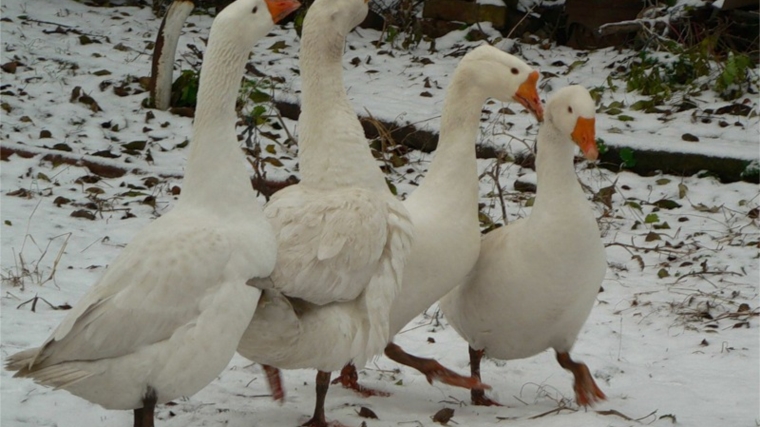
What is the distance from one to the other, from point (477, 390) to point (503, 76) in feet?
5.06

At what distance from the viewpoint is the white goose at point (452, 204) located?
505 centimetres

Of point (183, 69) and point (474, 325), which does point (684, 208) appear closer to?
point (474, 325)

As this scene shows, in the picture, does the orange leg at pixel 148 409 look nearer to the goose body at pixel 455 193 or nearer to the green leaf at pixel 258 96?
the goose body at pixel 455 193

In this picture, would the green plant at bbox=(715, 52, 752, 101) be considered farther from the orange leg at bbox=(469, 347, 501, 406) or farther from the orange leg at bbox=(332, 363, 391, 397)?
the orange leg at bbox=(332, 363, 391, 397)

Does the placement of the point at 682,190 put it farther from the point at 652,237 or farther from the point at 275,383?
the point at 275,383

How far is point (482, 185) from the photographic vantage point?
8438 millimetres

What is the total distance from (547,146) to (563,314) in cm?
81

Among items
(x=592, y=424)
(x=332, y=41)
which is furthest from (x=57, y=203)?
(x=592, y=424)

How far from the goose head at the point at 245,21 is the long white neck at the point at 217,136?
2cm

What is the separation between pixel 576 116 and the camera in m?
5.01

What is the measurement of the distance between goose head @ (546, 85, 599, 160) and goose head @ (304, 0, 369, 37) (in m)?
1.03

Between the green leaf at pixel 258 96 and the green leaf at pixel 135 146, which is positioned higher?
the green leaf at pixel 258 96

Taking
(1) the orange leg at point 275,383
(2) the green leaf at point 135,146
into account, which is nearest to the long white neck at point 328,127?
(1) the orange leg at point 275,383

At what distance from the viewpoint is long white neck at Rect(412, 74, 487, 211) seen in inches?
207
